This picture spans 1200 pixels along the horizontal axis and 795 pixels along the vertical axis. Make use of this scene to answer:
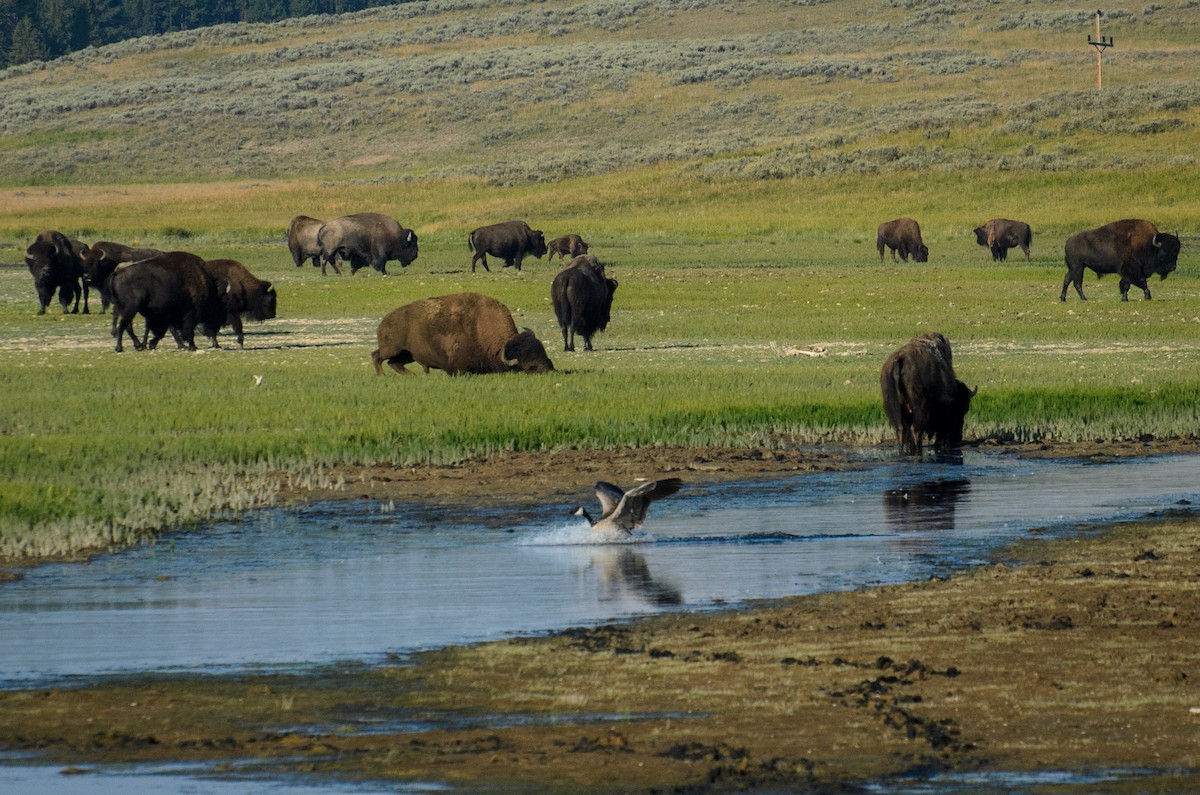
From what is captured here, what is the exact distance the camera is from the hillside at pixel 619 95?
86562 mm

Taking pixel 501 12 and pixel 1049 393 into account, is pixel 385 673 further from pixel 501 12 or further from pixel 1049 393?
pixel 501 12

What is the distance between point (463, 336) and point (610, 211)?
54.2 meters

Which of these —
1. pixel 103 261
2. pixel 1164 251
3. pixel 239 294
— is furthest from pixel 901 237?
pixel 239 294

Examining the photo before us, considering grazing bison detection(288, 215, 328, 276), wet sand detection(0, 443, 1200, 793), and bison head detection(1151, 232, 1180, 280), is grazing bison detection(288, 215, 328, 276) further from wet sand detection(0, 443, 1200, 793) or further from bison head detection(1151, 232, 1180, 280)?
wet sand detection(0, 443, 1200, 793)

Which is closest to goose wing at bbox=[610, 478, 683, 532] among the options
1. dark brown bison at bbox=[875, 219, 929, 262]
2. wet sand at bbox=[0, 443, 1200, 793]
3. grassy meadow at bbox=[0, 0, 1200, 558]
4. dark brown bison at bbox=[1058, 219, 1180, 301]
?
wet sand at bbox=[0, 443, 1200, 793]

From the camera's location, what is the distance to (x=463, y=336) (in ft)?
75.7

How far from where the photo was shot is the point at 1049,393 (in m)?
20.7

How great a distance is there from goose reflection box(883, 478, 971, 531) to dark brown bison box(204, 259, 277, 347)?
15.3 meters

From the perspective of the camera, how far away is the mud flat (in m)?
6.93

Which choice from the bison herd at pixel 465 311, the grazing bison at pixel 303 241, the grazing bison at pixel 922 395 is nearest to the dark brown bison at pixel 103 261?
the bison herd at pixel 465 311

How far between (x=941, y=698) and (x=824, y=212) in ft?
207

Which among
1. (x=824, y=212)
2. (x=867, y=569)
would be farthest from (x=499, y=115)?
(x=867, y=569)

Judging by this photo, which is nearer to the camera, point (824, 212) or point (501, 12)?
point (824, 212)

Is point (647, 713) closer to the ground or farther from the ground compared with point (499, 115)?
closer to the ground
